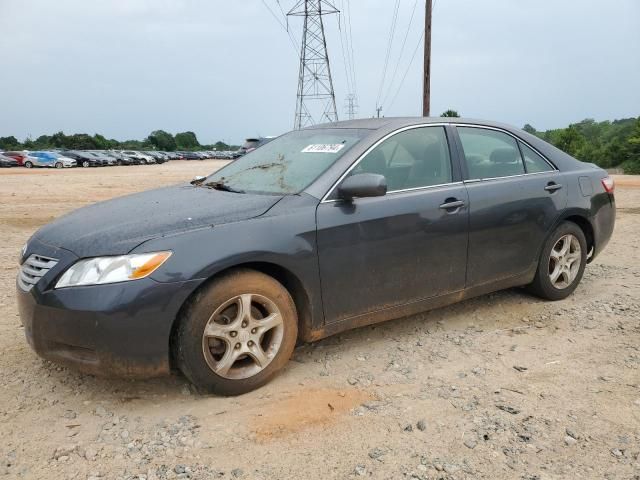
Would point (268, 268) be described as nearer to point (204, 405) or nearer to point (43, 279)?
point (204, 405)

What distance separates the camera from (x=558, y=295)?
4637 millimetres

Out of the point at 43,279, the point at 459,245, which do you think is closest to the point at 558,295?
the point at 459,245

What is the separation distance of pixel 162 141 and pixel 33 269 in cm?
11369

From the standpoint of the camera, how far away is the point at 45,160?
41906 mm

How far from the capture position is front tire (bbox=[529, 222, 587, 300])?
446 cm

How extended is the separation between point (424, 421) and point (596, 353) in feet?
5.15

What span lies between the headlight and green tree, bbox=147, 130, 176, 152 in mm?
109573

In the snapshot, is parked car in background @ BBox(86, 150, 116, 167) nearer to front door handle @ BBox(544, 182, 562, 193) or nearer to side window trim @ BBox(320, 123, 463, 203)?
side window trim @ BBox(320, 123, 463, 203)

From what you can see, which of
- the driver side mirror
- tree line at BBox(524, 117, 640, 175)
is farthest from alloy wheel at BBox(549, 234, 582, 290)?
tree line at BBox(524, 117, 640, 175)

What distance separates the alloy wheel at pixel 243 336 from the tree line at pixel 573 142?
3445mm

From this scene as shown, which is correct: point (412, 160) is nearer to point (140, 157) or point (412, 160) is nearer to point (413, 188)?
point (413, 188)

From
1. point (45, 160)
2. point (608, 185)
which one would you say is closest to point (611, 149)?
point (608, 185)

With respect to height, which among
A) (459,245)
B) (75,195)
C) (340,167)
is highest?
(340,167)

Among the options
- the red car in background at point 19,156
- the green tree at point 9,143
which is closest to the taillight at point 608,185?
the red car in background at point 19,156
